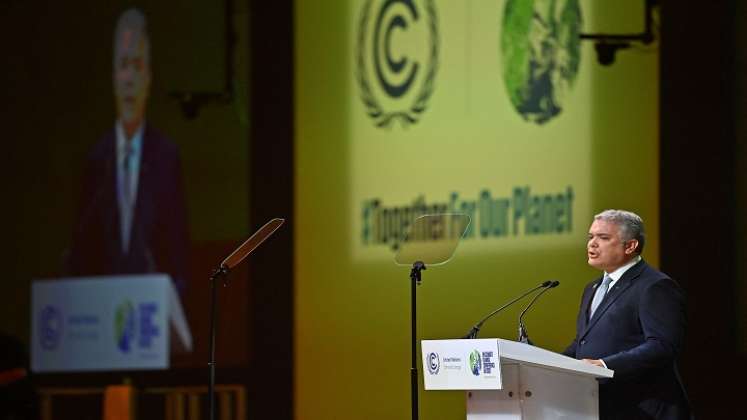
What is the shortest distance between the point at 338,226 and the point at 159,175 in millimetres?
1563

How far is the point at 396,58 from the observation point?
7441mm

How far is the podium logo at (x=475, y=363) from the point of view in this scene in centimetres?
440

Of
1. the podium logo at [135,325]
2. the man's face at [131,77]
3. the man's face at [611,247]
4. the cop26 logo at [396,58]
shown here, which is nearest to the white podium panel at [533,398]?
the man's face at [611,247]

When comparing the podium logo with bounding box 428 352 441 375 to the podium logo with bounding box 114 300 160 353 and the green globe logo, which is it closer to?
the green globe logo

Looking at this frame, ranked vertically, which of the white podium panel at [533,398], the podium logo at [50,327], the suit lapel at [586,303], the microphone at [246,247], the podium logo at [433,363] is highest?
the microphone at [246,247]

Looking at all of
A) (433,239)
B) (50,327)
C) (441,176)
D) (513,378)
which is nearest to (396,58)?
(441,176)

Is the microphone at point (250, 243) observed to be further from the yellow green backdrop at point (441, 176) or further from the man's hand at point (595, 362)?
the yellow green backdrop at point (441, 176)

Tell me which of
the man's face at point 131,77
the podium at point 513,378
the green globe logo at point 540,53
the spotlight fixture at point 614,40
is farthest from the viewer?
the man's face at point 131,77

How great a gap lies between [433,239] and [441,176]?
197 cm

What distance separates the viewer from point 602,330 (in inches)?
189

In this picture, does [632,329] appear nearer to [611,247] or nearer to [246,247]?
[611,247]

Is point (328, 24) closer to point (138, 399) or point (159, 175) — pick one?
point (159, 175)

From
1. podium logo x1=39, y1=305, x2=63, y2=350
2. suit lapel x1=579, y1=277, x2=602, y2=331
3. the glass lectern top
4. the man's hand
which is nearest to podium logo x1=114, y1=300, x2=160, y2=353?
podium logo x1=39, y1=305, x2=63, y2=350

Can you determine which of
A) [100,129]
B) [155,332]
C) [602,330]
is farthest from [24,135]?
[602,330]
